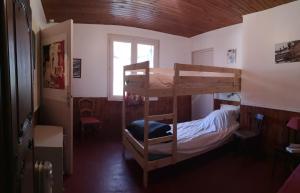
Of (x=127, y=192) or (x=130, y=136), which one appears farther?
(x=130, y=136)

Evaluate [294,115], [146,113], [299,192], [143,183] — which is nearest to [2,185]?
[299,192]

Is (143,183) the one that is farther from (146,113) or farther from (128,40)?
(128,40)

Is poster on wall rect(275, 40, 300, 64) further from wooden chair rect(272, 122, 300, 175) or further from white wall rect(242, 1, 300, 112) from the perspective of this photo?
wooden chair rect(272, 122, 300, 175)

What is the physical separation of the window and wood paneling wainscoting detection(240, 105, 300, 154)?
8.17ft

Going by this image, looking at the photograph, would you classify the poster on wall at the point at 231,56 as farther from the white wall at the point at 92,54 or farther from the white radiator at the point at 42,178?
the white radiator at the point at 42,178

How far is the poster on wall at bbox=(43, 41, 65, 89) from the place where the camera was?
9.55 feet

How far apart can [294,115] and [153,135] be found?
2193 millimetres

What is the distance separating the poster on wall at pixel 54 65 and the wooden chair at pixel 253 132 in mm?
2957

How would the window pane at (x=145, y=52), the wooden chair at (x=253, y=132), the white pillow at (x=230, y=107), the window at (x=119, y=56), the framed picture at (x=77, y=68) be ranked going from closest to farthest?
the wooden chair at (x=253, y=132) < the white pillow at (x=230, y=107) < the framed picture at (x=77, y=68) < the window at (x=119, y=56) < the window pane at (x=145, y=52)

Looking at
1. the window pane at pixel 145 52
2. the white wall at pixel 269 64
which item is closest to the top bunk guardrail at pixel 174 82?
the white wall at pixel 269 64

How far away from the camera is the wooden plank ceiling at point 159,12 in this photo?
3.36 meters

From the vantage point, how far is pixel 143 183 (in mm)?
2723

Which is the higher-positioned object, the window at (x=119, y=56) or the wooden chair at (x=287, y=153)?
the window at (x=119, y=56)

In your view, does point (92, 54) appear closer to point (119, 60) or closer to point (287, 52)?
point (119, 60)
